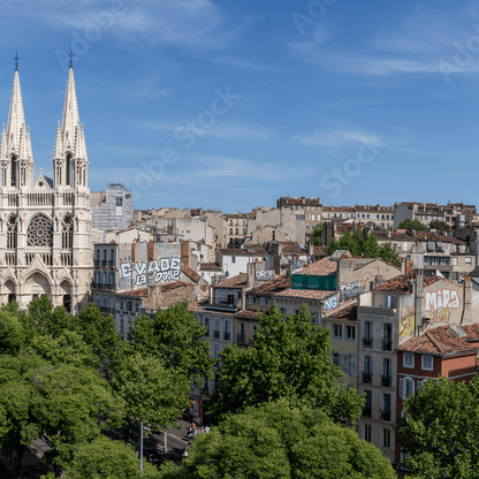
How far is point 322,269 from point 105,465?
110 feet

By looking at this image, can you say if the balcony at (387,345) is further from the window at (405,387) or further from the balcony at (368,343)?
the window at (405,387)

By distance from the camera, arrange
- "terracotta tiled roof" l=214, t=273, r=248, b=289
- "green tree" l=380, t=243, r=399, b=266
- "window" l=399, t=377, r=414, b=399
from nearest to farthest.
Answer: "window" l=399, t=377, r=414, b=399 → "terracotta tiled roof" l=214, t=273, r=248, b=289 → "green tree" l=380, t=243, r=399, b=266

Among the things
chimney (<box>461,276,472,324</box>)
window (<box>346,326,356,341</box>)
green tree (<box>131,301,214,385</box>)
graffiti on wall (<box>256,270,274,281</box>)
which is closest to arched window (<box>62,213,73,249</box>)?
graffiti on wall (<box>256,270,274,281</box>)

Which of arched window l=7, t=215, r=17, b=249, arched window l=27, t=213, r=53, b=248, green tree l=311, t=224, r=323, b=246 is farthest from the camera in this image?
green tree l=311, t=224, r=323, b=246

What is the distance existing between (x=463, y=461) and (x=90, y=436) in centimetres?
2262

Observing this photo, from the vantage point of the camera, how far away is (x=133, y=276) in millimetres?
100938

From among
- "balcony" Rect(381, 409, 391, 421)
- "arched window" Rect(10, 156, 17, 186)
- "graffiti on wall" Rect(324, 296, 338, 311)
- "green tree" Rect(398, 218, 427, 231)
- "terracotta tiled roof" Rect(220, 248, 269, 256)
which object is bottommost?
"balcony" Rect(381, 409, 391, 421)

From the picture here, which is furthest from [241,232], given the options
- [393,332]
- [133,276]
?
[393,332]

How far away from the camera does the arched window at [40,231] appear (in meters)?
130

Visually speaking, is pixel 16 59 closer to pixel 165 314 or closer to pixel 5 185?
pixel 5 185

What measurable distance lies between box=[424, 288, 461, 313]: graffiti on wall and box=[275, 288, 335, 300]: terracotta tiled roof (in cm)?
864

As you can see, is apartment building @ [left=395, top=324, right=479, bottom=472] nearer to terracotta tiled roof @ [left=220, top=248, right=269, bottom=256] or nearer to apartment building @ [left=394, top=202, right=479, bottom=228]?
terracotta tiled roof @ [left=220, top=248, right=269, bottom=256]

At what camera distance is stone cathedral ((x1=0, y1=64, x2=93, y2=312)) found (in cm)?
12594

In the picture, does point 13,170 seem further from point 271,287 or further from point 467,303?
point 467,303
